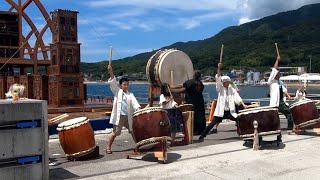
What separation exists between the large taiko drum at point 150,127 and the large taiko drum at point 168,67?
432 centimetres

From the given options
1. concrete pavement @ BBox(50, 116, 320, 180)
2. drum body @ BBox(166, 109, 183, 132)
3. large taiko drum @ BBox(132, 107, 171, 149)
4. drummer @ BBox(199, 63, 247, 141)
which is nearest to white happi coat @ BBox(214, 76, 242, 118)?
drummer @ BBox(199, 63, 247, 141)

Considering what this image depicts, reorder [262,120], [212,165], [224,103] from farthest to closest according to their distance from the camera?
[224,103] < [262,120] < [212,165]

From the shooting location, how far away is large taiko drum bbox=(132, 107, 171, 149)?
7.85 m

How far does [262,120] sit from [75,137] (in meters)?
3.83

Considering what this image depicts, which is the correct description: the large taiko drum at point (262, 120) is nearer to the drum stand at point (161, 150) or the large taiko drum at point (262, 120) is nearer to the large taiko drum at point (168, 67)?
A: the drum stand at point (161, 150)

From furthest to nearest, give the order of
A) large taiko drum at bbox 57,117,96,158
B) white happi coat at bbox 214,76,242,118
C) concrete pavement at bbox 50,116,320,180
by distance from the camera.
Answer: white happi coat at bbox 214,76,242,118 → large taiko drum at bbox 57,117,96,158 → concrete pavement at bbox 50,116,320,180

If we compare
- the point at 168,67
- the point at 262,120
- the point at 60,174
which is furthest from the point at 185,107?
the point at 60,174

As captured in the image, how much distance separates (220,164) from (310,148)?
2.56 m

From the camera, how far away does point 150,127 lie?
310 inches

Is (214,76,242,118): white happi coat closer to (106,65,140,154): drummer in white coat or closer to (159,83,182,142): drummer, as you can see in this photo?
(159,83,182,142): drummer

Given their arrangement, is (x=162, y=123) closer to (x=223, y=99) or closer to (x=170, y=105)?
(x=170, y=105)

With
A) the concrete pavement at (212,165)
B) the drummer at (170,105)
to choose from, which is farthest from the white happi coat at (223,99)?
the concrete pavement at (212,165)

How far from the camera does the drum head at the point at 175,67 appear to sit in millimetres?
12305

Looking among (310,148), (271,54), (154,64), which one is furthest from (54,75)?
(271,54)
